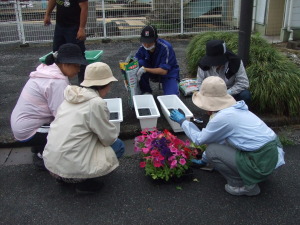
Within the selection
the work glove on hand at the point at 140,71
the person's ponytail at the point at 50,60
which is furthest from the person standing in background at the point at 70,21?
the person's ponytail at the point at 50,60

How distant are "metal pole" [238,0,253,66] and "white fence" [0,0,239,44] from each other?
4.97 meters

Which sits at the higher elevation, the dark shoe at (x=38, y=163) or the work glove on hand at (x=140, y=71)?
the work glove on hand at (x=140, y=71)

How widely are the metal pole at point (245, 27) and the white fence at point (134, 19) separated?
4.97 metres

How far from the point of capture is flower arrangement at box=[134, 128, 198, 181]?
119 inches

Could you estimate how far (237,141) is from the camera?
107 inches

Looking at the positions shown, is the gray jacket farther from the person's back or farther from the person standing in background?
the person standing in background

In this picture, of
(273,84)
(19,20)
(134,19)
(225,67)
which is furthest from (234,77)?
(19,20)

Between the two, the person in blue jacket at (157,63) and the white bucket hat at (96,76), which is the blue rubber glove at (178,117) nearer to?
the white bucket hat at (96,76)

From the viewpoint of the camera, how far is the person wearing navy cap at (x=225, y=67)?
363 cm

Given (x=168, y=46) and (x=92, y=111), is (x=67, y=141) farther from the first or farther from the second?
A: (x=168, y=46)

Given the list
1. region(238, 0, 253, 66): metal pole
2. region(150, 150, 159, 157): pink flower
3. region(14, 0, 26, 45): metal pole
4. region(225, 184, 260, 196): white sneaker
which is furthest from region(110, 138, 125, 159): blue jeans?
region(14, 0, 26, 45): metal pole

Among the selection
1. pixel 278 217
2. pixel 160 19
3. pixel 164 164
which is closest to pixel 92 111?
pixel 164 164

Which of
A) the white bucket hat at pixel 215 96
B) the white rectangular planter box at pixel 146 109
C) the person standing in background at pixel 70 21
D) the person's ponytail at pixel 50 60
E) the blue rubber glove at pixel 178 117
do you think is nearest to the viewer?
the white bucket hat at pixel 215 96

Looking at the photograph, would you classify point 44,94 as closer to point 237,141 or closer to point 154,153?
point 154,153
